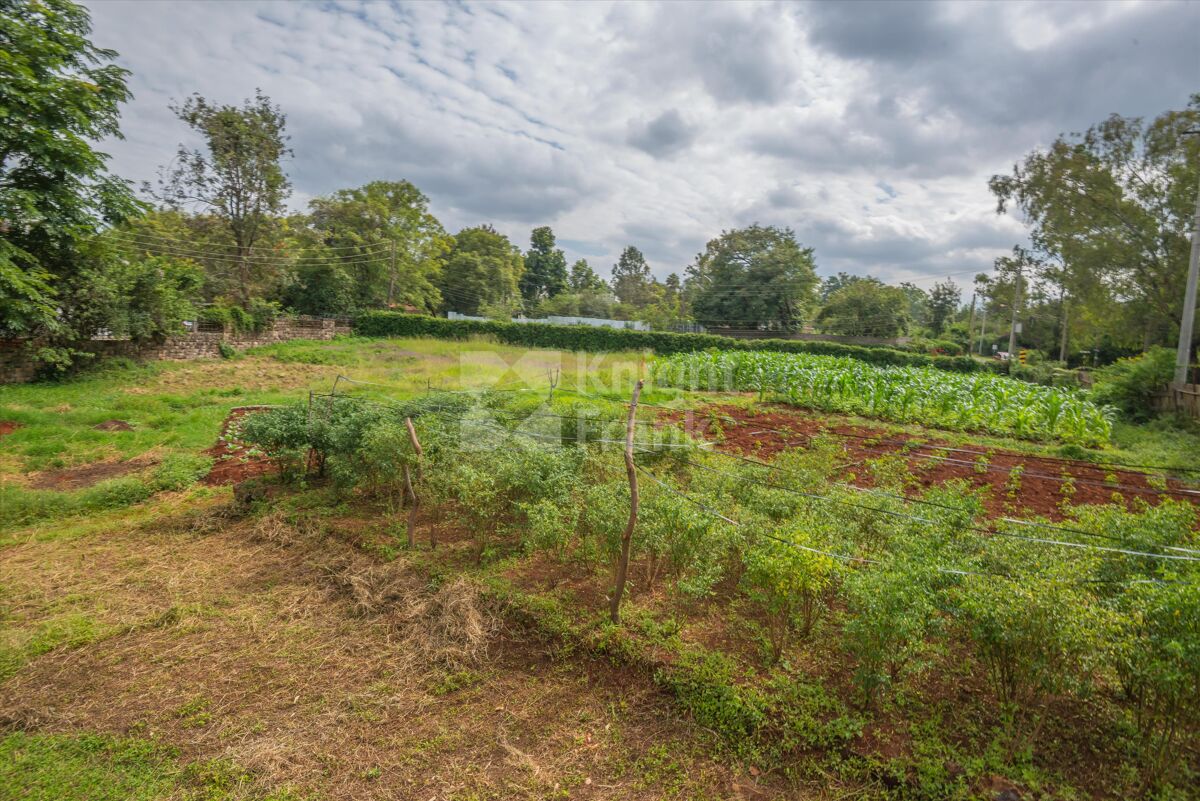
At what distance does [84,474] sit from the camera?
7.92 m

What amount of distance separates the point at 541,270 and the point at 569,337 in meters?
35.2

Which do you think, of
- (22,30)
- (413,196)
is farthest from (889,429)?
(413,196)

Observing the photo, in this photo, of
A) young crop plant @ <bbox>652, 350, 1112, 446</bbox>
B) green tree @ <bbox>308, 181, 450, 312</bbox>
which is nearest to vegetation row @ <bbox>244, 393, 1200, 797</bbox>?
young crop plant @ <bbox>652, 350, 1112, 446</bbox>

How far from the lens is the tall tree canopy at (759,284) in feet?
135

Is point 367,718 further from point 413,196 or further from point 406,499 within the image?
point 413,196

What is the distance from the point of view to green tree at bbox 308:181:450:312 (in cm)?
3148

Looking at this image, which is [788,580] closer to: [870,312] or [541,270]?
[870,312]

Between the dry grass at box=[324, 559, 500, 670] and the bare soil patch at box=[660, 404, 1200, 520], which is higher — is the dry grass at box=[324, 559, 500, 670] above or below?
below

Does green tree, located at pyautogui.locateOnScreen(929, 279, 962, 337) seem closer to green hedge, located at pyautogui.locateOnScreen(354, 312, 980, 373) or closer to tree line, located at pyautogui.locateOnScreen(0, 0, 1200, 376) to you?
tree line, located at pyautogui.locateOnScreen(0, 0, 1200, 376)


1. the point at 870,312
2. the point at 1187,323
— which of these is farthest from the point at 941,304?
the point at 1187,323

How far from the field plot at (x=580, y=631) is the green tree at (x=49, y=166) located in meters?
8.22

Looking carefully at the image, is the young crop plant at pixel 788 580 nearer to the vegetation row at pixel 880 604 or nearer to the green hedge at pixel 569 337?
the vegetation row at pixel 880 604

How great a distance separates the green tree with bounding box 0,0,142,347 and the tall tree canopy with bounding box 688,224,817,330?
3760cm

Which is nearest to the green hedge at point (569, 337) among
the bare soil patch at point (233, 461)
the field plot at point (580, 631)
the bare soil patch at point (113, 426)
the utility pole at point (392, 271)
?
the utility pole at point (392, 271)
